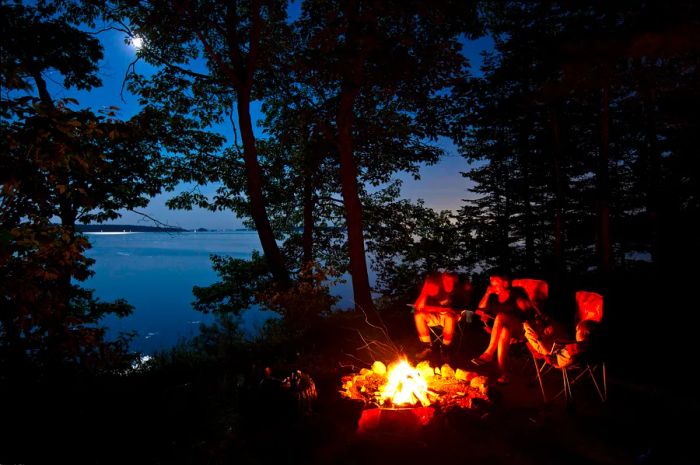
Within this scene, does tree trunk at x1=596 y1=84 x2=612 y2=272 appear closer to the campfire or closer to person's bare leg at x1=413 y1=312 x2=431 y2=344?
person's bare leg at x1=413 y1=312 x2=431 y2=344

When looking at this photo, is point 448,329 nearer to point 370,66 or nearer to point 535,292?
point 535,292

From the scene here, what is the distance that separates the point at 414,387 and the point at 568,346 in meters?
1.84

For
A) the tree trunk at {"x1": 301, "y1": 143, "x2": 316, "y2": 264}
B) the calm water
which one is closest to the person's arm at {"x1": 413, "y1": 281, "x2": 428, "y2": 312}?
the tree trunk at {"x1": 301, "y1": 143, "x2": 316, "y2": 264}

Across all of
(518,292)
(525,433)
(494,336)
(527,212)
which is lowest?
(525,433)

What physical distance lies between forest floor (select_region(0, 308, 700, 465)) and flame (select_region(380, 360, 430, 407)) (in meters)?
0.35

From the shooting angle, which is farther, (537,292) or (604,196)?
(604,196)

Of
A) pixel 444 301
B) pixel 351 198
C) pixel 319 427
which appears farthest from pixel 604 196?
pixel 319 427

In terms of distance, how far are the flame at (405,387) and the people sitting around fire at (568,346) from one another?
143 centimetres

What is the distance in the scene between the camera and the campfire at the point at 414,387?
4090 mm

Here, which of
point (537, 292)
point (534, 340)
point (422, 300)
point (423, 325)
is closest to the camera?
point (534, 340)

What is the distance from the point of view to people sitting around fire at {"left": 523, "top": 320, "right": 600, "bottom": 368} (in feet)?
13.3

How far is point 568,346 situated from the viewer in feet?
13.6

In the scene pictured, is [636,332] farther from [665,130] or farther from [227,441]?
[665,130]

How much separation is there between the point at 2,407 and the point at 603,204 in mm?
12988
